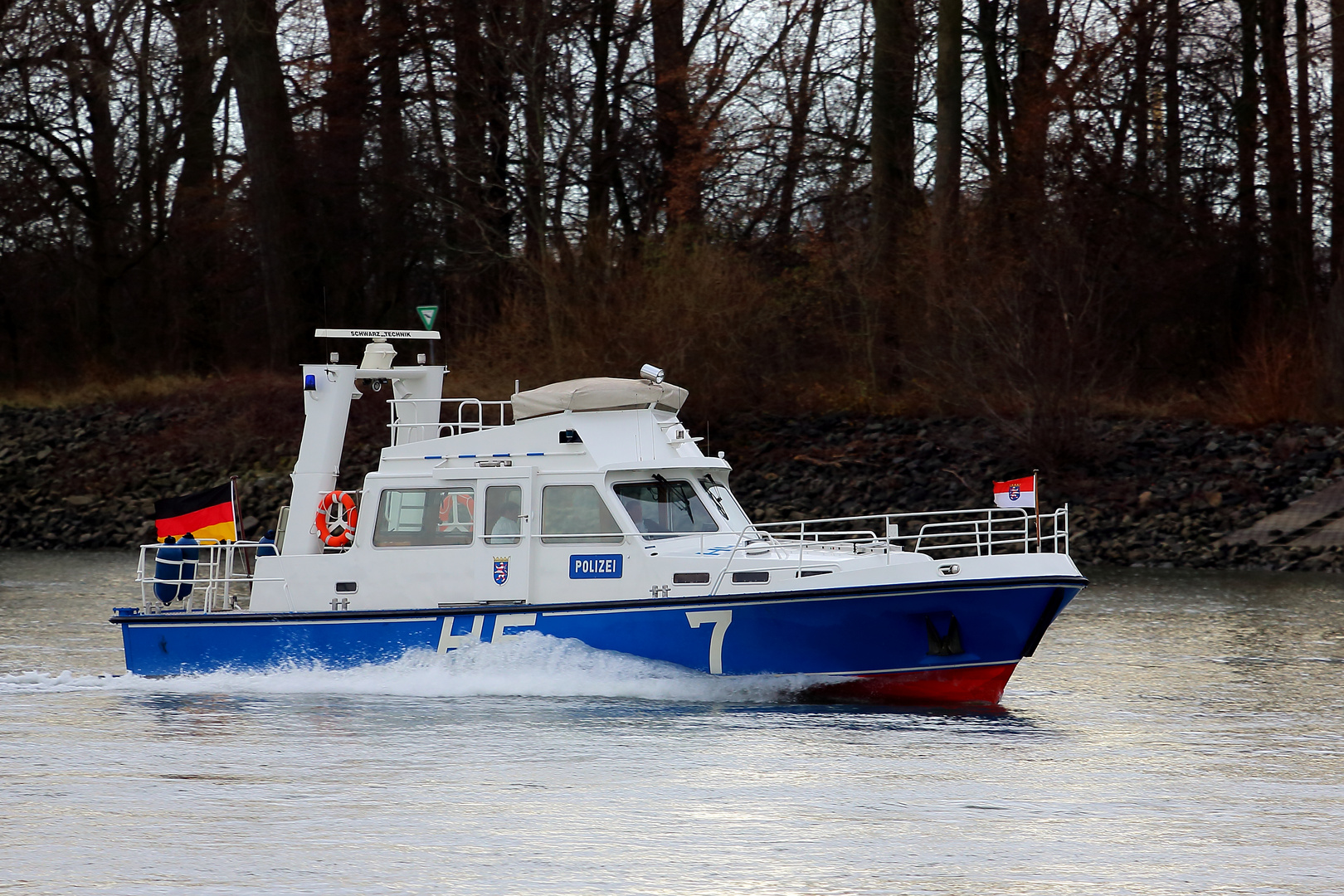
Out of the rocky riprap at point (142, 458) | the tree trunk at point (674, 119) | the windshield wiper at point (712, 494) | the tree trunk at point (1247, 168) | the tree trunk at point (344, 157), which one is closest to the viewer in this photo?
the windshield wiper at point (712, 494)

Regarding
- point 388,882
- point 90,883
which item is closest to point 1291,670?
point 388,882

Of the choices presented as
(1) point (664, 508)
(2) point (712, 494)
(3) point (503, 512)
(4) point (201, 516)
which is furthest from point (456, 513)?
(4) point (201, 516)

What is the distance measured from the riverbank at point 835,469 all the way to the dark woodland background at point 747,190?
1167mm

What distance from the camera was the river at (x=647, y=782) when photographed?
29.3 ft

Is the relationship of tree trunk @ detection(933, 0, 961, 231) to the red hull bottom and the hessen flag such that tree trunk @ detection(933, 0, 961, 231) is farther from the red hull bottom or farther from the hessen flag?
the red hull bottom

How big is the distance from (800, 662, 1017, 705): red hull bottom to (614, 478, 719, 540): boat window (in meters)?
1.73

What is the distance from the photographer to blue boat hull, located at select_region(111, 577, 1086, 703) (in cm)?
1288

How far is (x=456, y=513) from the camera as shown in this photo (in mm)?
13891

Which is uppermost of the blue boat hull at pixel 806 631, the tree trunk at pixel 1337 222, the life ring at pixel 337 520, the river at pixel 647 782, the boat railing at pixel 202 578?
the tree trunk at pixel 1337 222

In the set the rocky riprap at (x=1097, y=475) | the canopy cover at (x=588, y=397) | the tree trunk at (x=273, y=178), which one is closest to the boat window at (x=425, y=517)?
the canopy cover at (x=588, y=397)

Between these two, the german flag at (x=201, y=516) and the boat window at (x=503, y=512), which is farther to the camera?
the german flag at (x=201, y=516)

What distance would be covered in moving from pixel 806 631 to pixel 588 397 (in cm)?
277

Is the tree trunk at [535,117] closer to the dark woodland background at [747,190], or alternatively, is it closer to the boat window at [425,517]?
the dark woodland background at [747,190]

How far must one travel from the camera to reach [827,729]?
1250 centimetres
